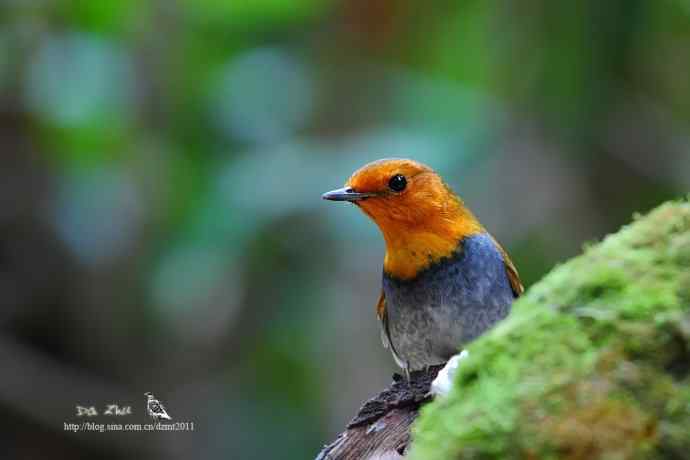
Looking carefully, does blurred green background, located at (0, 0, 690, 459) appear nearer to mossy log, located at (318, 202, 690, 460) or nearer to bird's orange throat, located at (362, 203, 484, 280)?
bird's orange throat, located at (362, 203, 484, 280)

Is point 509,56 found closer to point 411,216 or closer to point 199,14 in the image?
point 199,14

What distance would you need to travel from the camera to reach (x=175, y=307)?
6.27m

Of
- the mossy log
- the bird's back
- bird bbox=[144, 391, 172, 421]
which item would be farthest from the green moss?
bird bbox=[144, 391, 172, 421]

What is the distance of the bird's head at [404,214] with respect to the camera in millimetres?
4387

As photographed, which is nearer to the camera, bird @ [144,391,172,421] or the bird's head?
the bird's head

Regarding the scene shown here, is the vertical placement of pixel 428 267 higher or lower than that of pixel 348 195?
lower

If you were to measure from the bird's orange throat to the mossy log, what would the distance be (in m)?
2.58

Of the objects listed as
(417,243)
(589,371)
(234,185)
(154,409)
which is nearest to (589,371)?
(589,371)

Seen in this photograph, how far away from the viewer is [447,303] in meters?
4.24

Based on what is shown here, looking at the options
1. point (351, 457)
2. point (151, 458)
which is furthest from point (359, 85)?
point (351, 457)

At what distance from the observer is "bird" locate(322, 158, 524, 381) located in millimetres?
4234

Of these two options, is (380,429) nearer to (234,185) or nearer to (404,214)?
(404,214)

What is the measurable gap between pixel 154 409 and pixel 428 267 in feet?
9.75

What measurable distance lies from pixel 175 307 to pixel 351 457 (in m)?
3.71
